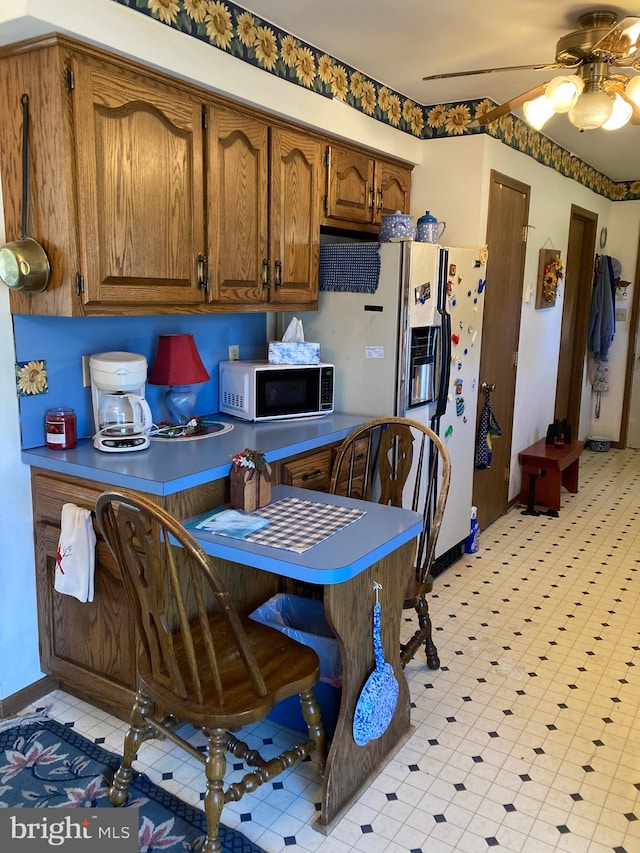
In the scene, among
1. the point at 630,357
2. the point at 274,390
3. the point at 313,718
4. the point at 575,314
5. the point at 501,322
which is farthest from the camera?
the point at 630,357

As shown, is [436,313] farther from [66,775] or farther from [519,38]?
[66,775]

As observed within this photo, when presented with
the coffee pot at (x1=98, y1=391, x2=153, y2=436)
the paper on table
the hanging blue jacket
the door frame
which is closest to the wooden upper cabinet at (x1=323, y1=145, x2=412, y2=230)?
the coffee pot at (x1=98, y1=391, x2=153, y2=436)

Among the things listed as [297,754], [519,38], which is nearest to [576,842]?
[297,754]

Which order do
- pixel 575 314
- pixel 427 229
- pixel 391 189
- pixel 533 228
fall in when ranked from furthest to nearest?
pixel 575 314 < pixel 533 228 < pixel 391 189 < pixel 427 229

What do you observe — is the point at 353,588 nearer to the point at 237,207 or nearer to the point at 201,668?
the point at 201,668

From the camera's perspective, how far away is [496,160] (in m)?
3.74

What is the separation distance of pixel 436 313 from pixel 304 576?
191 cm

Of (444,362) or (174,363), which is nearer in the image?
(174,363)

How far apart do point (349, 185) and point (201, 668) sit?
2377mm

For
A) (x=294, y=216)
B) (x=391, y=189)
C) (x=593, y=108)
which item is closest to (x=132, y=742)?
(x=294, y=216)

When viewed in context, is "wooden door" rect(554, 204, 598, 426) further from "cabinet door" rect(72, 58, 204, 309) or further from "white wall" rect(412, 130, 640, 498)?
"cabinet door" rect(72, 58, 204, 309)

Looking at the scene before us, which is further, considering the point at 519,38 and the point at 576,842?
the point at 519,38

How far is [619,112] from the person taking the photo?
2359 millimetres

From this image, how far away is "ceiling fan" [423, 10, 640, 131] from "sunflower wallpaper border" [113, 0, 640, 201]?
2.63 feet
